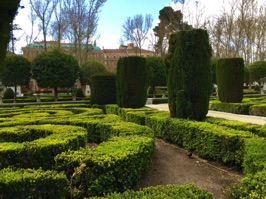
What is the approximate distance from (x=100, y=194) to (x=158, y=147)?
133 inches

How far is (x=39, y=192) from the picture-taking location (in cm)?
292

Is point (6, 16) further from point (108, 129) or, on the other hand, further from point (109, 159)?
point (108, 129)

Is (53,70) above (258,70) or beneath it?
beneath

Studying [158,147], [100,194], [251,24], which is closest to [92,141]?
[158,147]

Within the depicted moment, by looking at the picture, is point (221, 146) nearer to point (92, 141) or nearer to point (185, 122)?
point (185, 122)

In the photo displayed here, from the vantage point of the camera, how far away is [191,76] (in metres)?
7.58

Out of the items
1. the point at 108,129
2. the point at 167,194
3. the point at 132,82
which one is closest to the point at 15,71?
the point at 132,82

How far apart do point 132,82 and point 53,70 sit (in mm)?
13297

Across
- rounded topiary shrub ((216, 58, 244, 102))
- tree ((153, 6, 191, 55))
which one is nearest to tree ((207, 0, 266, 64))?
tree ((153, 6, 191, 55))

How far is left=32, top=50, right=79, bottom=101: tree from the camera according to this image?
2270cm

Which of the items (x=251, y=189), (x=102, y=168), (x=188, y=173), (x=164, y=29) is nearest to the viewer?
(x=251, y=189)

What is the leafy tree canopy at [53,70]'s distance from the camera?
2270 cm

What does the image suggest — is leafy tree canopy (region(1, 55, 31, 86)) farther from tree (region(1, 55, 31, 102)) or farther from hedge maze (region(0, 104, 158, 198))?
hedge maze (region(0, 104, 158, 198))

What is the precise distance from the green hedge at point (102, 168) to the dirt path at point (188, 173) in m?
0.65
